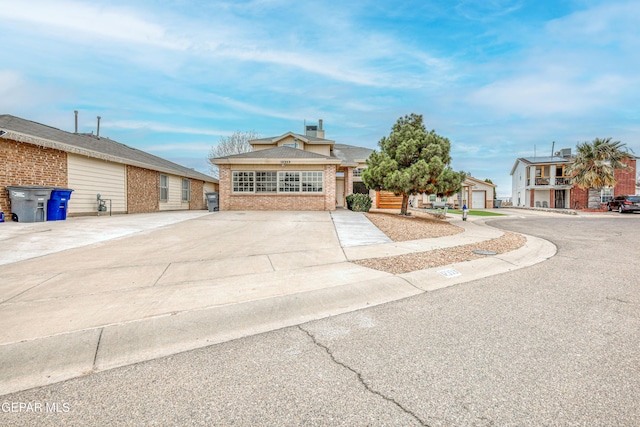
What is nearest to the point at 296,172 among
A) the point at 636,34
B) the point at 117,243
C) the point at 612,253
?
the point at 117,243

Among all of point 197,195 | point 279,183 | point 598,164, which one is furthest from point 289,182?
point 598,164

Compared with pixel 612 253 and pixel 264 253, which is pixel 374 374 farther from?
pixel 612 253

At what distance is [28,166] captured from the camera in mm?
11742

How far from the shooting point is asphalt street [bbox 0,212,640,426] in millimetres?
1956

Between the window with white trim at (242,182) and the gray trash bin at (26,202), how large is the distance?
857 centimetres

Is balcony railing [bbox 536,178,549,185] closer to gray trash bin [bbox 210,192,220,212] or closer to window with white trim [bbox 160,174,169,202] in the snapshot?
gray trash bin [bbox 210,192,220,212]

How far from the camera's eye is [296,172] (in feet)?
59.2

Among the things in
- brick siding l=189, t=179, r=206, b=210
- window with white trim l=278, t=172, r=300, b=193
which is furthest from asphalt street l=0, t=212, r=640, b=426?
brick siding l=189, t=179, r=206, b=210

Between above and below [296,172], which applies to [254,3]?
above

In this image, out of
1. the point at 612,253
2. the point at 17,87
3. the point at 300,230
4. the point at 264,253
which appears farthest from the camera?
the point at 17,87

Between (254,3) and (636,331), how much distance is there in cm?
1346

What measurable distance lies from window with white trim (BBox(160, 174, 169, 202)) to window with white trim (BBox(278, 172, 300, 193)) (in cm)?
858

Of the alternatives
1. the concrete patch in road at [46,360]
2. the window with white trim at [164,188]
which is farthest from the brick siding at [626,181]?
the concrete patch in road at [46,360]

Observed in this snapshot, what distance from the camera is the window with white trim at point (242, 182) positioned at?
18.0 meters
